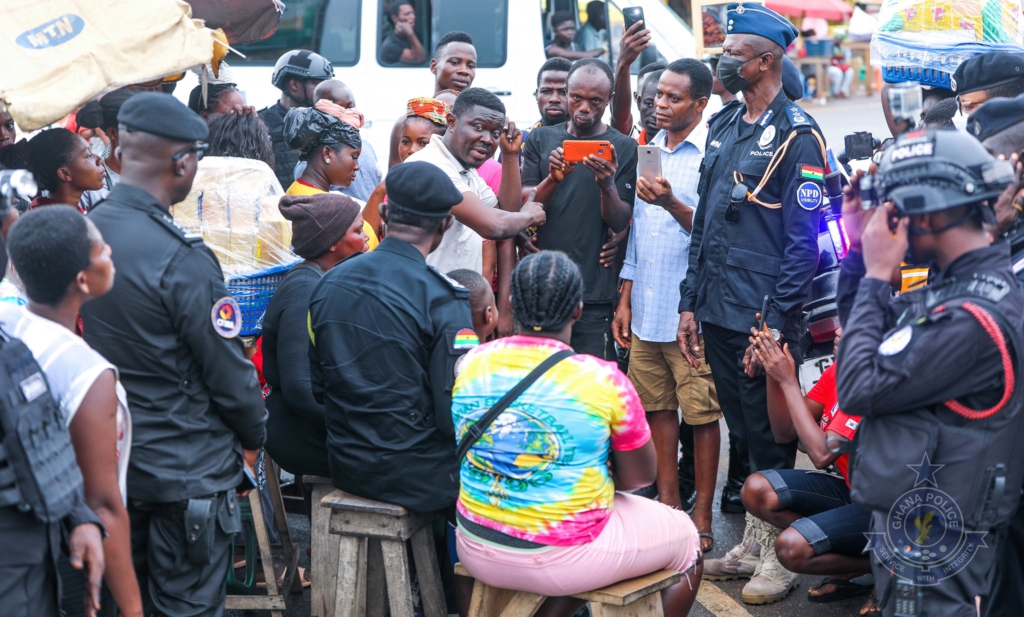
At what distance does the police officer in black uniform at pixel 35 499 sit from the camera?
89.7 inches

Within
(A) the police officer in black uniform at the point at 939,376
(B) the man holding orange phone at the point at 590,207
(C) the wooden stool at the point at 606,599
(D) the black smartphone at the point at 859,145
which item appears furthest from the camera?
(B) the man holding orange phone at the point at 590,207

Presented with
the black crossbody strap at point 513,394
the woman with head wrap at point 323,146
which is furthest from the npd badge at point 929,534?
the woman with head wrap at point 323,146

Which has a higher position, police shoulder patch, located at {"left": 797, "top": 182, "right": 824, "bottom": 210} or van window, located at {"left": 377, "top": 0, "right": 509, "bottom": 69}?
van window, located at {"left": 377, "top": 0, "right": 509, "bottom": 69}

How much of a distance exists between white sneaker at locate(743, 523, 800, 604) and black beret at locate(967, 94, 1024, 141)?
6.29 feet

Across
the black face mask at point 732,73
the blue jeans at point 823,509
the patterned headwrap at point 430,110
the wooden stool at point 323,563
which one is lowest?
the wooden stool at point 323,563

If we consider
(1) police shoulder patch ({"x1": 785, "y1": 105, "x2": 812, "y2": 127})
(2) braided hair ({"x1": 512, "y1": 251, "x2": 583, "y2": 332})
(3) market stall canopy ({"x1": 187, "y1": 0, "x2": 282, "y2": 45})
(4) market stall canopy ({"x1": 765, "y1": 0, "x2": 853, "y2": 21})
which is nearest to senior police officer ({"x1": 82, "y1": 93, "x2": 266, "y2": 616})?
(2) braided hair ({"x1": 512, "y1": 251, "x2": 583, "y2": 332})

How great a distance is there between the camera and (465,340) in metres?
3.33

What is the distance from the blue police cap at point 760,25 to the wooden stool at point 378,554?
2610 mm

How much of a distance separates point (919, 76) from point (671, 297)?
1.93 metres

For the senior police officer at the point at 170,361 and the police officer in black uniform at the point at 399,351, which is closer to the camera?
the senior police officer at the point at 170,361

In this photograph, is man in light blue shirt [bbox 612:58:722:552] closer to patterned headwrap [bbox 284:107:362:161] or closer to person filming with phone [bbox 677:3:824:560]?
person filming with phone [bbox 677:3:824:560]

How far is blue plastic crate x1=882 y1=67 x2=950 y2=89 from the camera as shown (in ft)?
16.9

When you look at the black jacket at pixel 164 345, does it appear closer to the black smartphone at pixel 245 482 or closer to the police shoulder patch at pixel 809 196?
the black smartphone at pixel 245 482

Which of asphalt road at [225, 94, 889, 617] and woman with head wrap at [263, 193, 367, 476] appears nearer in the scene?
woman with head wrap at [263, 193, 367, 476]
